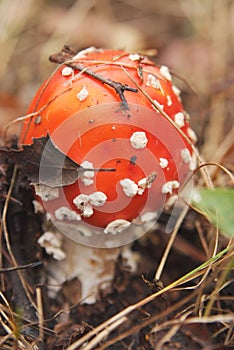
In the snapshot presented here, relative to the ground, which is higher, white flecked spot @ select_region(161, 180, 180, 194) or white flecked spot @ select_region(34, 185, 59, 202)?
white flecked spot @ select_region(34, 185, 59, 202)

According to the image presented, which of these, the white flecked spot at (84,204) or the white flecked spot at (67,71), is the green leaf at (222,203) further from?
the white flecked spot at (67,71)

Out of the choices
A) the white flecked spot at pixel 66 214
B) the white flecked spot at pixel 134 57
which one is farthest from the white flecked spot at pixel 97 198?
the white flecked spot at pixel 134 57

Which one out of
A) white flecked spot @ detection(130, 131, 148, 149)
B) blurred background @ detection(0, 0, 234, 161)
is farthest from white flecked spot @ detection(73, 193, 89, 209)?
blurred background @ detection(0, 0, 234, 161)

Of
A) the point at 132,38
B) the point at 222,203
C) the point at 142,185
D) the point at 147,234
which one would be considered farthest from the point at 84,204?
the point at 132,38

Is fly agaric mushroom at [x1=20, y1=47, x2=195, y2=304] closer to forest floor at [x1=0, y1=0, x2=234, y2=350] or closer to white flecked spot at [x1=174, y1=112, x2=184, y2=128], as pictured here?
white flecked spot at [x1=174, y1=112, x2=184, y2=128]

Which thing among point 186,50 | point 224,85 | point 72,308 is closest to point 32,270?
point 72,308

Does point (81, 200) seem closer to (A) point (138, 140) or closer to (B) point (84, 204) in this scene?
(B) point (84, 204)

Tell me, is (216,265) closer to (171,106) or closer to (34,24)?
(171,106)
